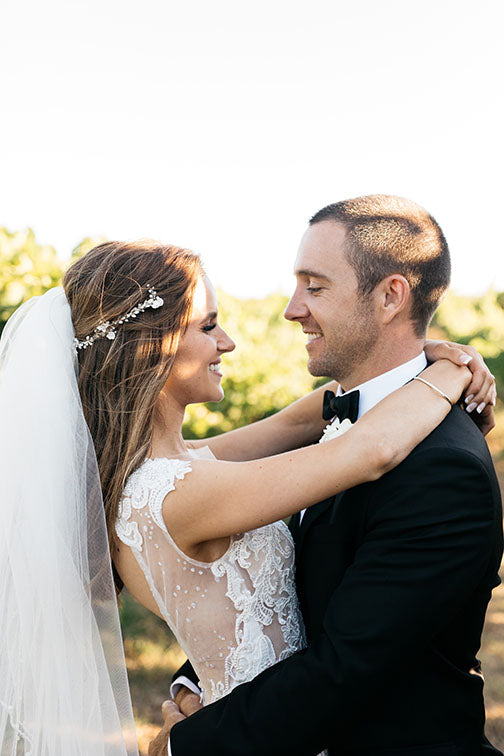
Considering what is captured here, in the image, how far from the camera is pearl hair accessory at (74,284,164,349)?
2762 mm

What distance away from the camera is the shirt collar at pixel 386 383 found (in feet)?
9.68

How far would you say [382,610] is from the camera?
7.40 feet

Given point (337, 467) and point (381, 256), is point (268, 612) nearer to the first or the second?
point (337, 467)

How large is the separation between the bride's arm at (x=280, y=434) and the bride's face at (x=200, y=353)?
0.78 metres

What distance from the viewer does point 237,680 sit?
2670 mm

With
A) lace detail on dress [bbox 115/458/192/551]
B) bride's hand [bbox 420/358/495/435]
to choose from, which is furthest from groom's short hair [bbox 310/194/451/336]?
lace detail on dress [bbox 115/458/192/551]

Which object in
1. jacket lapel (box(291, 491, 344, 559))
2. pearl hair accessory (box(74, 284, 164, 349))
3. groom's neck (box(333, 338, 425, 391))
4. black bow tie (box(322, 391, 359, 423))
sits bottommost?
jacket lapel (box(291, 491, 344, 559))

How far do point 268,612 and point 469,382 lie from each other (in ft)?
3.53

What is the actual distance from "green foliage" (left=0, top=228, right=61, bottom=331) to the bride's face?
2500 mm

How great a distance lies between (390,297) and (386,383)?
0.33 m

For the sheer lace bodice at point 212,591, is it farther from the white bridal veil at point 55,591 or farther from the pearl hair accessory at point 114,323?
the pearl hair accessory at point 114,323

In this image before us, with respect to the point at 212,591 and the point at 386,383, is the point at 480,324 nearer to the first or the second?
the point at 386,383

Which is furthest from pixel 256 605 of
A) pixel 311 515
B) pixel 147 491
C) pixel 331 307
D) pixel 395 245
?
pixel 395 245

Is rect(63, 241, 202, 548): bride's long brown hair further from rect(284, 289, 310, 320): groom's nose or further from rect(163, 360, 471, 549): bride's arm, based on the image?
rect(284, 289, 310, 320): groom's nose
